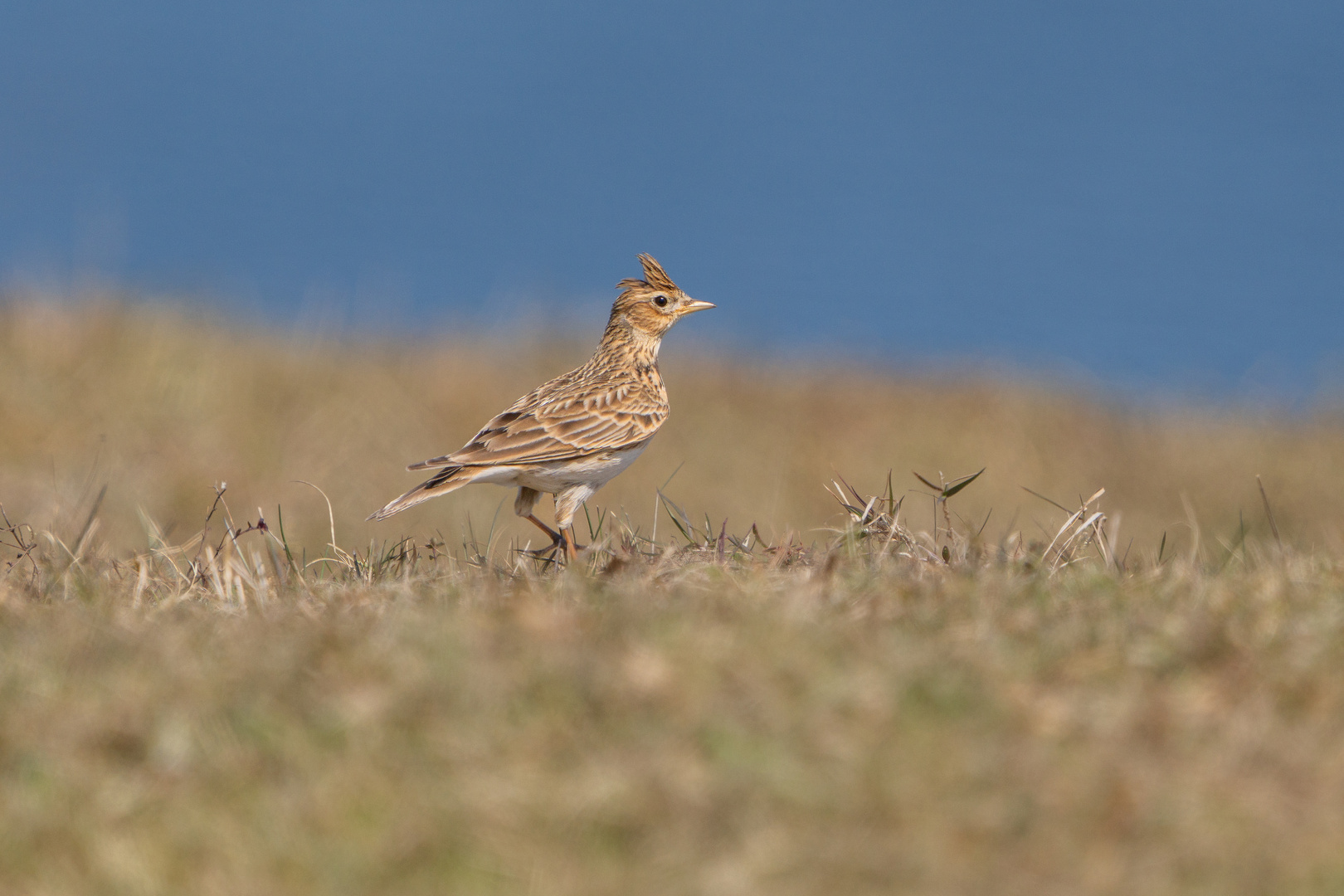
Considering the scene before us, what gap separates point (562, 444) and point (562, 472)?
0.14m

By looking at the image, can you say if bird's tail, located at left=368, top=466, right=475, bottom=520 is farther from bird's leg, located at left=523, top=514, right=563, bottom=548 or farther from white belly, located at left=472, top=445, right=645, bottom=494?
bird's leg, located at left=523, top=514, right=563, bottom=548

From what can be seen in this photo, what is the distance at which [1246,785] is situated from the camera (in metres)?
3.20

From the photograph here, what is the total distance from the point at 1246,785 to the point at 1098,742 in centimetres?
33

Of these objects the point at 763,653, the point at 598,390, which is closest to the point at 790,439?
the point at 598,390

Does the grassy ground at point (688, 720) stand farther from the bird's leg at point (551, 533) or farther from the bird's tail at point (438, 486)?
the bird's tail at point (438, 486)

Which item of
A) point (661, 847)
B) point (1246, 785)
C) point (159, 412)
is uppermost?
point (159, 412)

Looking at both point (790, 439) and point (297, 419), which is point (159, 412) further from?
point (790, 439)

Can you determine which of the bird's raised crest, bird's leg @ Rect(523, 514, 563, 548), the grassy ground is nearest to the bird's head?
the bird's raised crest

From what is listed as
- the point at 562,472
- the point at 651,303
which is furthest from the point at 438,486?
the point at 651,303

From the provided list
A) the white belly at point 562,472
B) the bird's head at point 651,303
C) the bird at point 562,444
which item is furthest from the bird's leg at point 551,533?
the bird's head at point 651,303

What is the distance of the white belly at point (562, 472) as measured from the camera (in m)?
6.80

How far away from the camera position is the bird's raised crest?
26.5ft

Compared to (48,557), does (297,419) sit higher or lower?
higher

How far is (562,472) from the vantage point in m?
6.91
